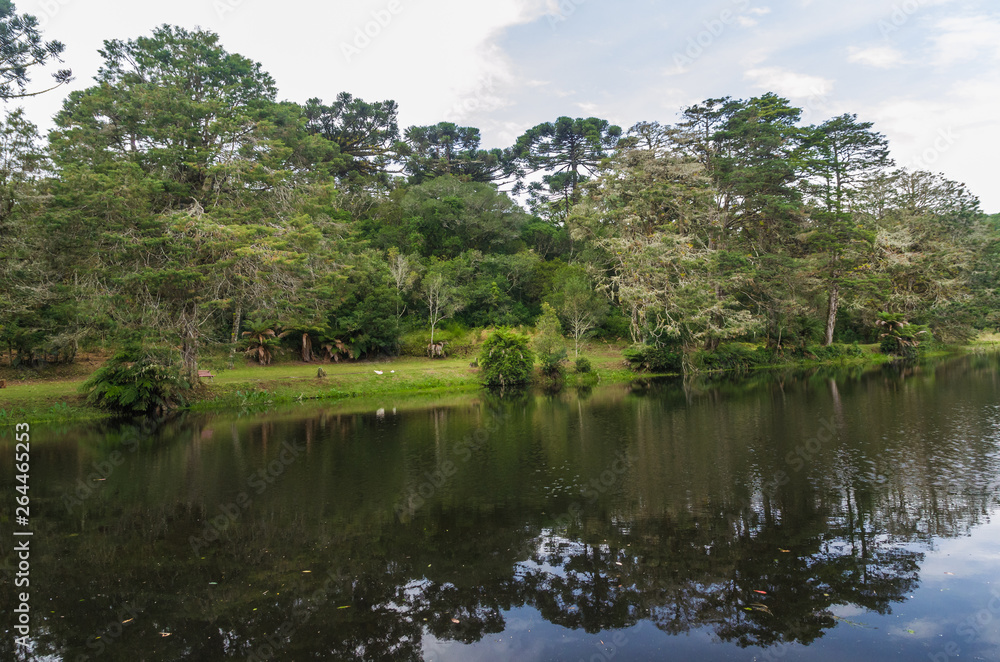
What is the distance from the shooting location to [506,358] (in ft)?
92.5

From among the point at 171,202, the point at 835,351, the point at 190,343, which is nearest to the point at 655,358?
the point at 835,351

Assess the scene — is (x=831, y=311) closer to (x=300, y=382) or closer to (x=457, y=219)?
(x=457, y=219)

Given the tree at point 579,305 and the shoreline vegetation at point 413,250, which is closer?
the shoreline vegetation at point 413,250

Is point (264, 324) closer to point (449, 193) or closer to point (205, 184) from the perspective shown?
point (205, 184)

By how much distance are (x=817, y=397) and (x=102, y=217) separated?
1077 inches

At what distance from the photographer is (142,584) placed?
7.11m

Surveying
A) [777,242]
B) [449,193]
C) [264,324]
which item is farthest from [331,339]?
[777,242]

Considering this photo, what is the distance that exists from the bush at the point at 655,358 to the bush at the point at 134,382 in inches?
899

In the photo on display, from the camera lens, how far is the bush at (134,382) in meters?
21.1

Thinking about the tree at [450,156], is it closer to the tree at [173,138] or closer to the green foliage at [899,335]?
the tree at [173,138]

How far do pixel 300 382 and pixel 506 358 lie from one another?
9.89 metres

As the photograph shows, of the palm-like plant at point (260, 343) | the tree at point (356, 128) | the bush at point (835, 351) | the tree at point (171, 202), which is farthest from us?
the tree at point (356, 128)

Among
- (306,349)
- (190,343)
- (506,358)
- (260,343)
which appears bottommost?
(506,358)

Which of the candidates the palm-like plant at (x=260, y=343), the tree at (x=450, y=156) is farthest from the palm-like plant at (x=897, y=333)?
the palm-like plant at (x=260, y=343)
